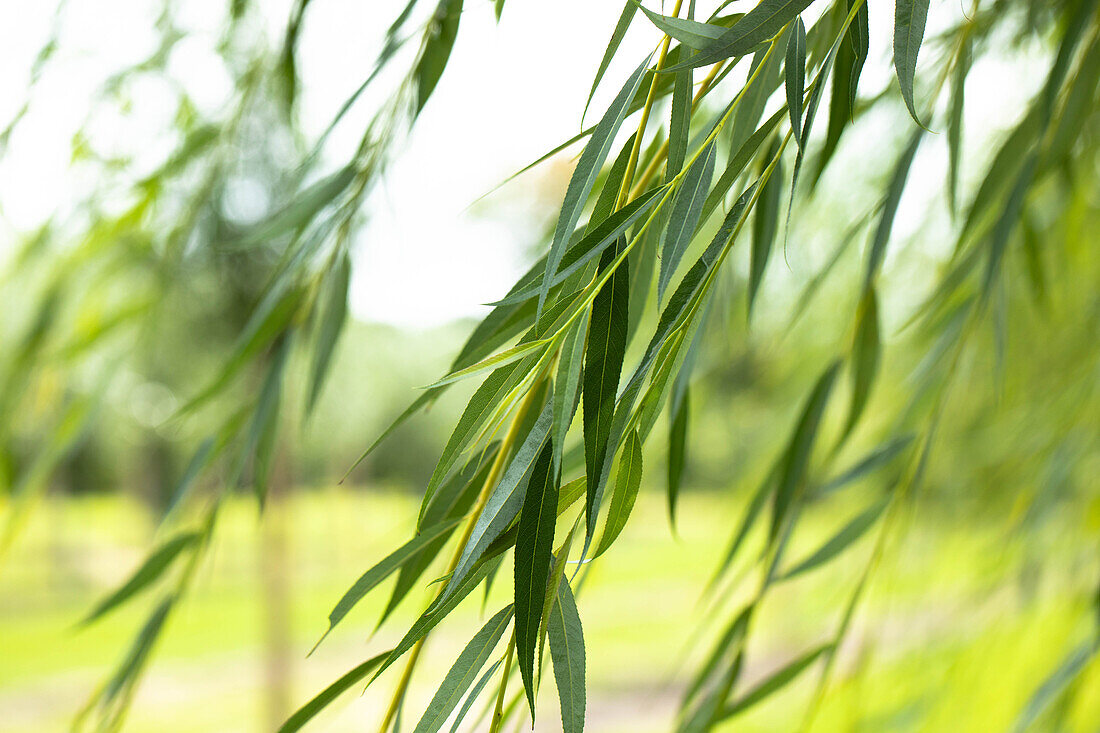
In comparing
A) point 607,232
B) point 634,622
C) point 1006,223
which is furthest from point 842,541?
point 634,622

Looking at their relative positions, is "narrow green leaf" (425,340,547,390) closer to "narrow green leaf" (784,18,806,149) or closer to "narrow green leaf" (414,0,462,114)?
"narrow green leaf" (784,18,806,149)

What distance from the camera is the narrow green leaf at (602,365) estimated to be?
0.19m

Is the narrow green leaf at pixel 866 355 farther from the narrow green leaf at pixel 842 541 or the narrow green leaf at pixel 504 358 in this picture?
the narrow green leaf at pixel 504 358

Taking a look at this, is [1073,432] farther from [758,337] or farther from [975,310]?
[758,337]

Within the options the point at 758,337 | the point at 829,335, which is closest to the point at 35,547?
the point at 758,337

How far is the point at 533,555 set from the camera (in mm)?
193

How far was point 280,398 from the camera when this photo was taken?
41 centimetres

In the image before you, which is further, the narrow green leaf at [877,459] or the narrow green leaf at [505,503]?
the narrow green leaf at [877,459]

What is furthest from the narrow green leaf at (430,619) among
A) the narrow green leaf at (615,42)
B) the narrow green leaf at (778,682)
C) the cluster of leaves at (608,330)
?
the narrow green leaf at (778,682)

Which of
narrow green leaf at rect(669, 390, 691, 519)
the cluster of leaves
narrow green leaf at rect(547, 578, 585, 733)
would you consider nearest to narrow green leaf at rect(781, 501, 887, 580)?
the cluster of leaves

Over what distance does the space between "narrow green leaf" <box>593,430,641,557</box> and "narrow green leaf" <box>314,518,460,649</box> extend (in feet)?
0.17

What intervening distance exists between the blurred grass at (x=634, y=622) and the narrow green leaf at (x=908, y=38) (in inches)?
6.6

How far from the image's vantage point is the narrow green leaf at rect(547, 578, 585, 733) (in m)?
0.20

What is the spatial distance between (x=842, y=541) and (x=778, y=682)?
66 millimetres
